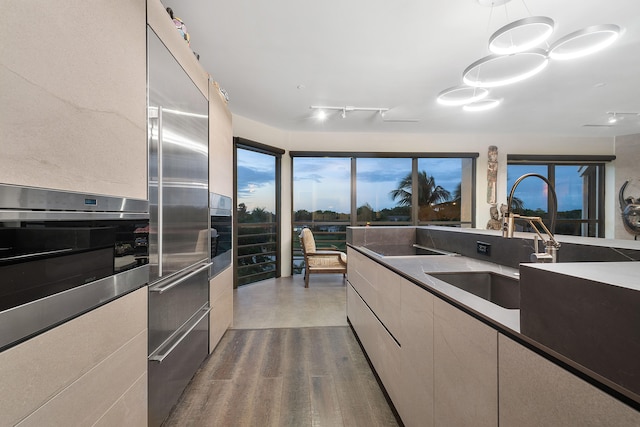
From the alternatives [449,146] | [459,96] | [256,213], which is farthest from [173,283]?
[449,146]

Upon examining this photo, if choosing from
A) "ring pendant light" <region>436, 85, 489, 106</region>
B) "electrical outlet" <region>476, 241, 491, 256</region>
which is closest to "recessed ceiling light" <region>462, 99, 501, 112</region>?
"ring pendant light" <region>436, 85, 489, 106</region>

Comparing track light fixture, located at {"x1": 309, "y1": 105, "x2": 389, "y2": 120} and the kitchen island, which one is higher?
track light fixture, located at {"x1": 309, "y1": 105, "x2": 389, "y2": 120}

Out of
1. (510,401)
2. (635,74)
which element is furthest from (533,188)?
(510,401)

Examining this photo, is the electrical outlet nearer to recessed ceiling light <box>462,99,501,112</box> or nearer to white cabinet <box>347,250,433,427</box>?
white cabinet <box>347,250,433,427</box>

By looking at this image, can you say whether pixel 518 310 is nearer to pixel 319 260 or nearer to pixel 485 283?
pixel 485 283

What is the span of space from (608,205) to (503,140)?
2916mm

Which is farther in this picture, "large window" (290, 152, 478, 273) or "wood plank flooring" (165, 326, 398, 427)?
"large window" (290, 152, 478, 273)

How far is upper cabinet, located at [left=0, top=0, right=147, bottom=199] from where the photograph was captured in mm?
693

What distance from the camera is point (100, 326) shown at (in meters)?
0.97

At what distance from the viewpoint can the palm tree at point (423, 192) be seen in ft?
19.0

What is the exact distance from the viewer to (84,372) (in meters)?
0.89

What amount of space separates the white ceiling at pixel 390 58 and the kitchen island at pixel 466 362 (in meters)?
1.93

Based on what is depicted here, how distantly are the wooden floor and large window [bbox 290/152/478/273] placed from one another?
315 cm

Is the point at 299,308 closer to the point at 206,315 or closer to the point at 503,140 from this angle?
the point at 206,315
